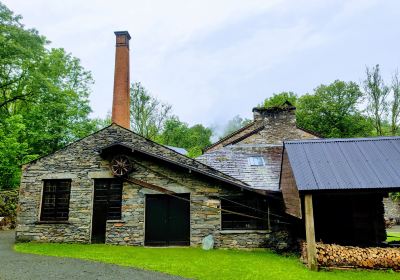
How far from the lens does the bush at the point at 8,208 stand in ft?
62.7

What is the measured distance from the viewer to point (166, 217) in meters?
13.6

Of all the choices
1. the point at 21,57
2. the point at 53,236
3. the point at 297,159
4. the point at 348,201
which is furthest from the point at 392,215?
the point at 21,57

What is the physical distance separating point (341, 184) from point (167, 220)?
293 inches

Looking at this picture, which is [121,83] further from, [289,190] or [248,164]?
[289,190]

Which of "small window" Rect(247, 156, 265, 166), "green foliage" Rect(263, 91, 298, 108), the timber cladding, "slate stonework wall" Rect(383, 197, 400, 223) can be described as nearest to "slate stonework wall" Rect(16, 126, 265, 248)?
the timber cladding

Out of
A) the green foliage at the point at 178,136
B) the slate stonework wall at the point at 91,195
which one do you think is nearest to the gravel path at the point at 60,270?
the slate stonework wall at the point at 91,195

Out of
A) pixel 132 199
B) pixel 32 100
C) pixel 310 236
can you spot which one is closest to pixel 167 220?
pixel 132 199

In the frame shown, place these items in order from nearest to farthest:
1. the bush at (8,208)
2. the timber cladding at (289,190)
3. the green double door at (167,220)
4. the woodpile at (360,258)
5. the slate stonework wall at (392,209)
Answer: the woodpile at (360,258)
the timber cladding at (289,190)
the green double door at (167,220)
the bush at (8,208)
the slate stonework wall at (392,209)

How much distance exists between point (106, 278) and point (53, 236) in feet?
22.8

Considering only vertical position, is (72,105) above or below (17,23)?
below

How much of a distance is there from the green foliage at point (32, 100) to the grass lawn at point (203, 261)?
430 inches

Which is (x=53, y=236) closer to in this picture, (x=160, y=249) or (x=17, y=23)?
(x=160, y=249)

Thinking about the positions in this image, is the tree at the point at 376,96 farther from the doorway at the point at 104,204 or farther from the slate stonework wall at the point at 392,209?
the doorway at the point at 104,204

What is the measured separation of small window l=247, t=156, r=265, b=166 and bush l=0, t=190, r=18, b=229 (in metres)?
14.9
